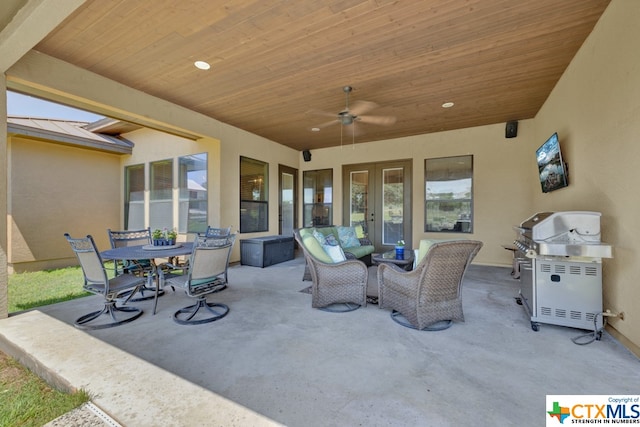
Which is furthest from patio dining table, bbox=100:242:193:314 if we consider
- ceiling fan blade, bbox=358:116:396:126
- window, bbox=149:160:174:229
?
ceiling fan blade, bbox=358:116:396:126

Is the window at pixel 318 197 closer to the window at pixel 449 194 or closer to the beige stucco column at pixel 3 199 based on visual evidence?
the window at pixel 449 194

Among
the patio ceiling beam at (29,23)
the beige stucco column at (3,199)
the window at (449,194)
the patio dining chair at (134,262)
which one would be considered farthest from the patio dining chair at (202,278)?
the window at (449,194)

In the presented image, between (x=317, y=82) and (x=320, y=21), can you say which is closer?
(x=320, y=21)

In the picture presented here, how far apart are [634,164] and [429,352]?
237 cm

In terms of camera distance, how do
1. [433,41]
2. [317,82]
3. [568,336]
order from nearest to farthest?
[568,336] < [433,41] < [317,82]

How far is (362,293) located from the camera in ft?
11.1

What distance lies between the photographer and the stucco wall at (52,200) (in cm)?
554

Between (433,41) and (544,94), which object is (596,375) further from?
(544,94)

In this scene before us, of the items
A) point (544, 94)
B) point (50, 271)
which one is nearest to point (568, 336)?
point (544, 94)

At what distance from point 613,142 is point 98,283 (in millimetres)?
5430

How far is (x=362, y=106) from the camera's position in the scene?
5.03 meters

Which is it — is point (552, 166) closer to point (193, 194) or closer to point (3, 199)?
point (193, 194)

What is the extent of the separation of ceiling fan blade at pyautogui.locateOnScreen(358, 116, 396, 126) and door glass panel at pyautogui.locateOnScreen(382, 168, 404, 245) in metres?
1.59

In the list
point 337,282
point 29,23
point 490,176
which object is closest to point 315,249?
point 337,282
